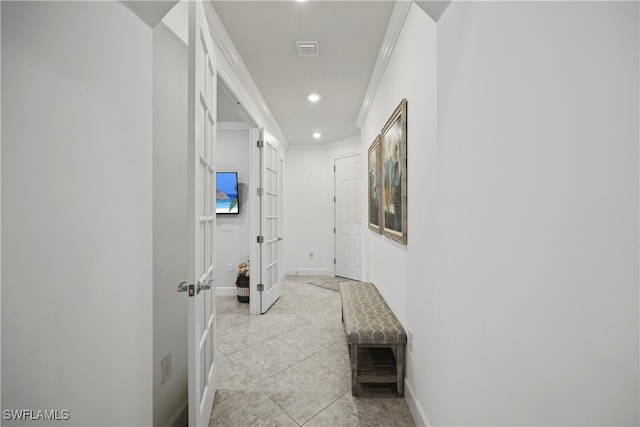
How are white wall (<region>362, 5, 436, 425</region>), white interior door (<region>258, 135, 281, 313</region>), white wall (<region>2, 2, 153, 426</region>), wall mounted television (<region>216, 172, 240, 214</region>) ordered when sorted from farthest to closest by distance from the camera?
wall mounted television (<region>216, 172, 240, 214</region>)
white interior door (<region>258, 135, 281, 313</region>)
white wall (<region>362, 5, 436, 425</region>)
white wall (<region>2, 2, 153, 426</region>)

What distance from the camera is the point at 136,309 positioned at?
3.67 ft

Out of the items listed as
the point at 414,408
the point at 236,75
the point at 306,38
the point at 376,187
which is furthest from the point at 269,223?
the point at 414,408

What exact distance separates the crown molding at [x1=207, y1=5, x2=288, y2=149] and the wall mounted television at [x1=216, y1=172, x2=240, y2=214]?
103 cm

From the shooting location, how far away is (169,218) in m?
1.45

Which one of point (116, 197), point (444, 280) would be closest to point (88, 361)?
point (116, 197)

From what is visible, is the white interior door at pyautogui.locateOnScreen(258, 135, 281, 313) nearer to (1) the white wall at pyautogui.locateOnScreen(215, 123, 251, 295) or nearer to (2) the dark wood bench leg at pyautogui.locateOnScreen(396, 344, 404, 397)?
(1) the white wall at pyautogui.locateOnScreen(215, 123, 251, 295)

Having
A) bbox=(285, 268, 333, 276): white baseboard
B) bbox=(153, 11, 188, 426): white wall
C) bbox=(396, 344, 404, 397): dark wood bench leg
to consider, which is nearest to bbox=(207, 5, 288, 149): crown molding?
bbox=(153, 11, 188, 426): white wall

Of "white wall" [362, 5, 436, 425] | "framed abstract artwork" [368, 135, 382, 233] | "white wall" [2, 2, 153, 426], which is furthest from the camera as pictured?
"framed abstract artwork" [368, 135, 382, 233]

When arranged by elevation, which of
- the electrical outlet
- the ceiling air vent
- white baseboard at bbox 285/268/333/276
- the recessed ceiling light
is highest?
the recessed ceiling light

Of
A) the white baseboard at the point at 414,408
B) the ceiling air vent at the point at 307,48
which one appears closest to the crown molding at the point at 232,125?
the ceiling air vent at the point at 307,48

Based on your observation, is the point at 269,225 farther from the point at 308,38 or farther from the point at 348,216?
the point at 308,38

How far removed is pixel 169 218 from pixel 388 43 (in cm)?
196

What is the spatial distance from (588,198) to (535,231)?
A: 138 mm

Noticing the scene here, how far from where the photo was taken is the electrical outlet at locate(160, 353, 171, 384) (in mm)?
1378
